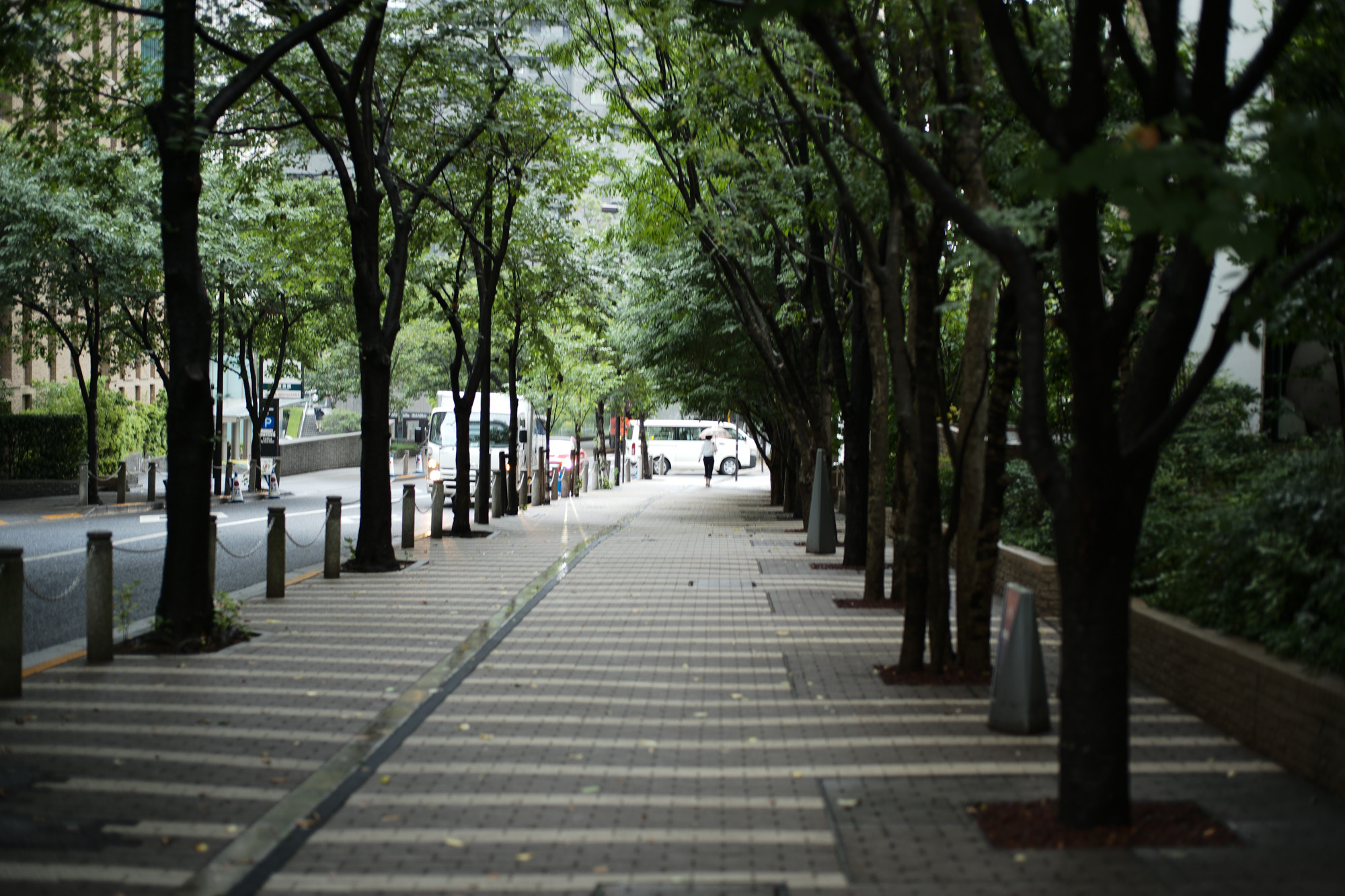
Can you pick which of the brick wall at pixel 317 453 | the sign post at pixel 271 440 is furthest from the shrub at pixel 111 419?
the brick wall at pixel 317 453

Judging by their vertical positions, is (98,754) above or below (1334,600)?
below

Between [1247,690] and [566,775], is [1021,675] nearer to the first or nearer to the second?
[1247,690]

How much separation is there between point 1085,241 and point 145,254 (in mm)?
25054

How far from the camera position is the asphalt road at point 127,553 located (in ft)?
36.8

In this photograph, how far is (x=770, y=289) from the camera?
24.2 m

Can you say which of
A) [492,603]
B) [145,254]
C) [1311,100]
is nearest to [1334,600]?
[1311,100]

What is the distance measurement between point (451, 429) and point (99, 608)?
3084 cm

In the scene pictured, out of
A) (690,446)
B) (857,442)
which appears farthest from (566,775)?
(690,446)

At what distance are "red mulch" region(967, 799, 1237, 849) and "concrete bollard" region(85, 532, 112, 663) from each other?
Result: 20.9ft

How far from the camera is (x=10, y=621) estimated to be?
7.55 m

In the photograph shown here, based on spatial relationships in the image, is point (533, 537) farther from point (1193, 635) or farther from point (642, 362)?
point (1193, 635)

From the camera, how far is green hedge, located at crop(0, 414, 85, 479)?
99.5 feet

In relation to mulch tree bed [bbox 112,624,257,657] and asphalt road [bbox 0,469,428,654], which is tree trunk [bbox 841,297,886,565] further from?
mulch tree bed [bbox 112,624,257,657]

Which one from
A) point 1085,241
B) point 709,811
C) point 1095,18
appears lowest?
point 709,811
